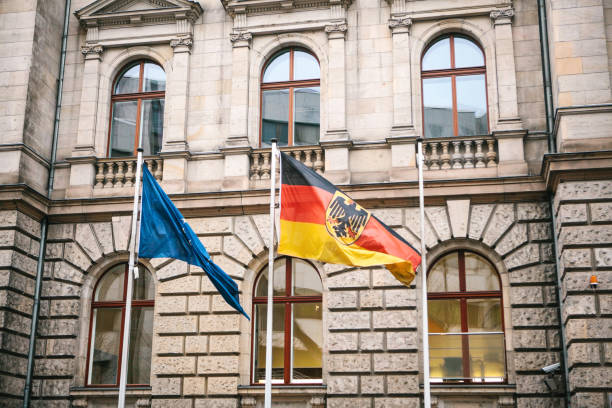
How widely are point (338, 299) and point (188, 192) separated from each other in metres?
4.59

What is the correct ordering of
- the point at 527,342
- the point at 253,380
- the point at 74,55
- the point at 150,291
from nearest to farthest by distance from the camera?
the point at 527,342 < the point at 253,380 < the point at 150,291 < the point at 74,55

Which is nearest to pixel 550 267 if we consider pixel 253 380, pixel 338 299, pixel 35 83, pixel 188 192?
pixel 338 299

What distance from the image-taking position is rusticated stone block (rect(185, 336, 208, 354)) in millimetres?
18297

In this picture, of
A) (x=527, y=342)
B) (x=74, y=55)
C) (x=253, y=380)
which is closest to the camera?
(x=527, y=342)

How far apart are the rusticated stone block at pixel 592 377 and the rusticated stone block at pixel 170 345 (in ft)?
28.0

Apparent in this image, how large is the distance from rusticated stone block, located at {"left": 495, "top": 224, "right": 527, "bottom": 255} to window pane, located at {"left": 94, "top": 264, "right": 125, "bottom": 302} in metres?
8.97

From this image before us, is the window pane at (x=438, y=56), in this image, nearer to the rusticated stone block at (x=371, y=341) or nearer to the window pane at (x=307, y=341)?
the window pane at (x=307, y=341)

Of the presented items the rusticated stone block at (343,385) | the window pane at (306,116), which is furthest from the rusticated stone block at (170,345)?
the window pane at (306,116)

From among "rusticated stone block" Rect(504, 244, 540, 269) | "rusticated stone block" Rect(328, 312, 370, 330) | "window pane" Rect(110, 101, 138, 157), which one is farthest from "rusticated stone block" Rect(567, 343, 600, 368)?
"window pane" Rect(110, 101, 138, 157)

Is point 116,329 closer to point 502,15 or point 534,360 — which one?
point 534,360

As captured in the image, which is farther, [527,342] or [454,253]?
[454,253]

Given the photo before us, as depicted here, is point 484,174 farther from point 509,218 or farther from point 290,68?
point 290,68

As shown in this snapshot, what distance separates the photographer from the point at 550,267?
57.2 ft

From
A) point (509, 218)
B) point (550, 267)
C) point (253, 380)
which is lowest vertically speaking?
point (253, 380)
